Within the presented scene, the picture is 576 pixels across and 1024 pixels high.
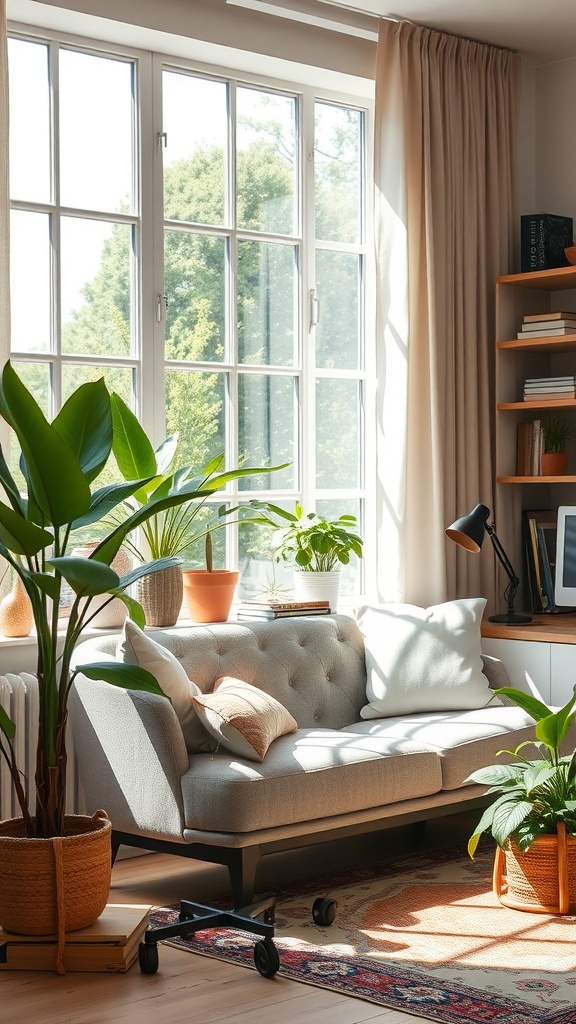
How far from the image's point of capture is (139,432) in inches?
159

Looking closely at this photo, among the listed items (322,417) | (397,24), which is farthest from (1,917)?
(397,24)

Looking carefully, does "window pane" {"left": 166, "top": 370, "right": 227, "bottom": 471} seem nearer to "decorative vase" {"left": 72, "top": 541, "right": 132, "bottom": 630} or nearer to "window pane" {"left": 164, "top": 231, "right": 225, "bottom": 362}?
"window pane" {"left": 164, "top": 231, "right": 225, "bottom": 362}

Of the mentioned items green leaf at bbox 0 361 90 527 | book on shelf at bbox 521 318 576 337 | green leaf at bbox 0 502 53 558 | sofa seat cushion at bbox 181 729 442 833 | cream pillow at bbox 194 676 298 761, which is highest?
book on shelf at bbox 521 318 576 337

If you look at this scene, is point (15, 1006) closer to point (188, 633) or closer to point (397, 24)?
point (188, 633)

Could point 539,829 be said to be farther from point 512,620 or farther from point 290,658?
point 512,620

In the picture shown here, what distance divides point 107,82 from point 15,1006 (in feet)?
9.99

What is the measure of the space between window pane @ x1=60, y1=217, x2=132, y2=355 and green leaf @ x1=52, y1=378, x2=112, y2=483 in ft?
4.18

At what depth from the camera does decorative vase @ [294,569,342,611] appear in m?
4.78

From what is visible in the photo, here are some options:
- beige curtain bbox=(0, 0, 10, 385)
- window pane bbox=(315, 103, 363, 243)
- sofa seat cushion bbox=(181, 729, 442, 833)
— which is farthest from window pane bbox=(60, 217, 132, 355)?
sofa seat cushion bbox=(181, 729, 442, 833)

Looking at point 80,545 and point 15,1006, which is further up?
point 80,545

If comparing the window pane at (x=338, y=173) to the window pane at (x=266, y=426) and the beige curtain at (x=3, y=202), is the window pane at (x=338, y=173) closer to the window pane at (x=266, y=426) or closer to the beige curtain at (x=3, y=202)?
the window pane at (x=266, y=426)

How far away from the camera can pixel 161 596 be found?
14.1ft

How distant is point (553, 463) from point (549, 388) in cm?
31

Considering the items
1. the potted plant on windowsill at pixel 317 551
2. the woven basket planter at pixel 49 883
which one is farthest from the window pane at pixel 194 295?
the woven basket planter at pixel 49 883
